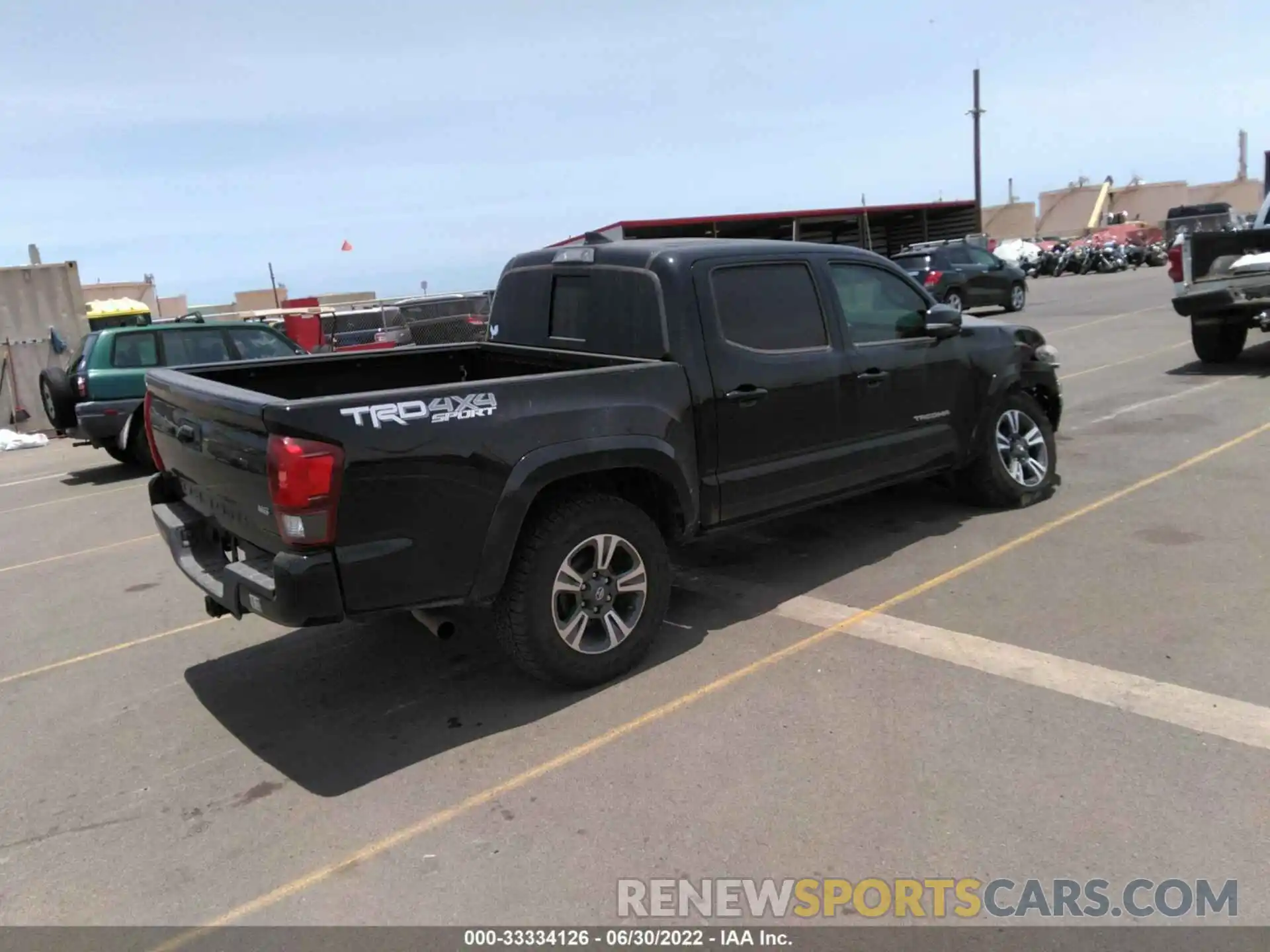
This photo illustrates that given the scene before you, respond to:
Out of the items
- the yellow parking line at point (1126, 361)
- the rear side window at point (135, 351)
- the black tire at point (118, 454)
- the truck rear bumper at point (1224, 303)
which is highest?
the rear side window at point (135, 351)

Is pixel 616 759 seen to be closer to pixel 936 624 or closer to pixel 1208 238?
pixel 936 624

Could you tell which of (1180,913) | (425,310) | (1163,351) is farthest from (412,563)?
(425,310)

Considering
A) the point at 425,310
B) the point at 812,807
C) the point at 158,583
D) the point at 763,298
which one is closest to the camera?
the point at 812,807

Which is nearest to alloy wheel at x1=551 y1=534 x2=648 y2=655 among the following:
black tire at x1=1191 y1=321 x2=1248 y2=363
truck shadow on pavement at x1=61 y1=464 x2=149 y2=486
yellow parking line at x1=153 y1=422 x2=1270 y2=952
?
yellow parking line at x1=153 y1=422 x2=1270 y2=952

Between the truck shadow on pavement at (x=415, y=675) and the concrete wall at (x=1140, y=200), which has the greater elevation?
the concrete wall at (x=1140, y=200)

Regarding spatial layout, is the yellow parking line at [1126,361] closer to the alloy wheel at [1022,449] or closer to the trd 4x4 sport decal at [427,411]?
the alloy wheel at [1022,449]

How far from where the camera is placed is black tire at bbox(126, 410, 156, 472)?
10867 mm

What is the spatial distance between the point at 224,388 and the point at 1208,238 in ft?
38.0

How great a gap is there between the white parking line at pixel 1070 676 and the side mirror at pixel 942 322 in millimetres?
1882

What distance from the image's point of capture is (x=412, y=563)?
3.84m

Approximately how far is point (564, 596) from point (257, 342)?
29.1 ft

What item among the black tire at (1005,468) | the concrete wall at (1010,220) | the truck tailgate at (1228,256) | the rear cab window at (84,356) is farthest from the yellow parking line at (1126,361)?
the concrete wall at (1010,220)

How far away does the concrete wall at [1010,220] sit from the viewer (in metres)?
58.3
